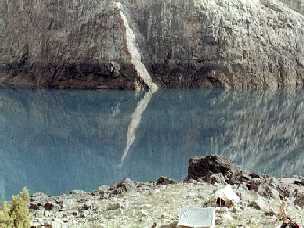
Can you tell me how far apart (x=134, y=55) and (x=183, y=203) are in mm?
50197

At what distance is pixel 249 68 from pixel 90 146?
38.9 m

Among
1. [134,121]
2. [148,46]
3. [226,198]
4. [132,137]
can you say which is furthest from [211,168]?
[148,46]

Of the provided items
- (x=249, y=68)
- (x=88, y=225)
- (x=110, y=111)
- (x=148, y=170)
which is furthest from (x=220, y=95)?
(x=88, y=225)

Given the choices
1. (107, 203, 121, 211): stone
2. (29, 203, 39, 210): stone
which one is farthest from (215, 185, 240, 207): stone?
(29, 203, 39, 210): stone

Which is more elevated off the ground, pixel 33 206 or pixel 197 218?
pixel 197 218

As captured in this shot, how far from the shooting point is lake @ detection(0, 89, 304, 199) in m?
21.6

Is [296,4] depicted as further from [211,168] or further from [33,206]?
[33,206]

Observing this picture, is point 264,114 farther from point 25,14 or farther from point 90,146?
point 25,14

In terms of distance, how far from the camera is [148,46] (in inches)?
2542

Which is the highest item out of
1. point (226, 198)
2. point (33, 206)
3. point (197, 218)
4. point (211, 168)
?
point (197, 218)

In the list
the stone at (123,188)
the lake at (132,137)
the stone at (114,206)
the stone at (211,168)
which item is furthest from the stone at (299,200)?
the lake at (132,137)

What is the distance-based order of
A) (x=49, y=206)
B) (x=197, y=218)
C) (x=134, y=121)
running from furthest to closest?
(x=134, y=121) → (x=49, y=206) → (x=197, y=218)

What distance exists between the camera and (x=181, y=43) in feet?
208

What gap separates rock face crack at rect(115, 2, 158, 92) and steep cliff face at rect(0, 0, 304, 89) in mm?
128
